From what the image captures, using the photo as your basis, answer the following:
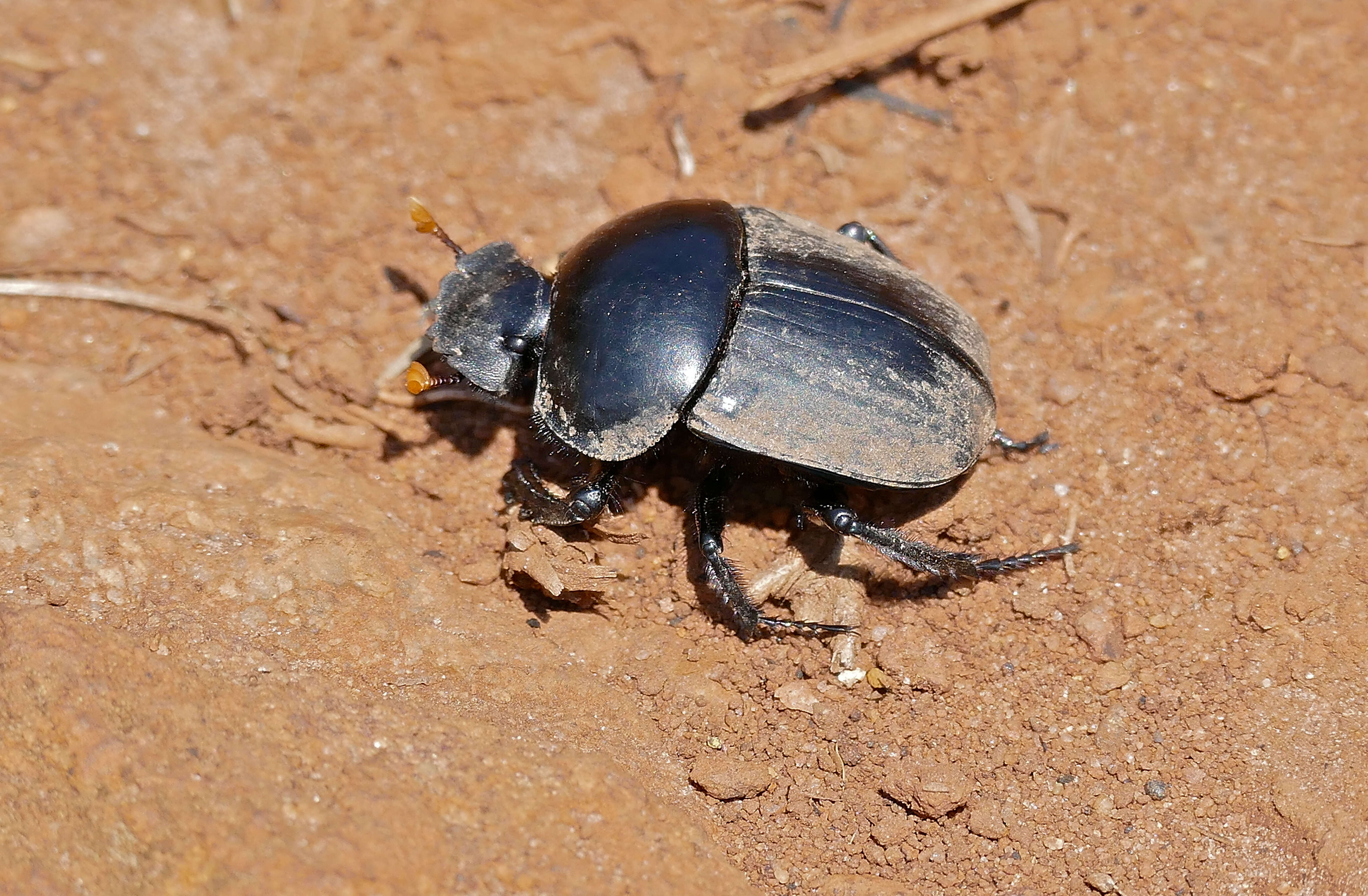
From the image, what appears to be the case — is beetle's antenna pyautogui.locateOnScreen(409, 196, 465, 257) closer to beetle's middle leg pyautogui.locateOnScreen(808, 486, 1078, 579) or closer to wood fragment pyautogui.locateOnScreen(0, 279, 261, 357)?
wood fragment pyautogui.locateOnScreen(0, 279, 261, 357)

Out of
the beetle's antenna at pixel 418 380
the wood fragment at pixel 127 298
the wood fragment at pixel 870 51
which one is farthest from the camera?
the wood fragment at pixel 870 51

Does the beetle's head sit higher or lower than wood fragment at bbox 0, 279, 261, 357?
higher

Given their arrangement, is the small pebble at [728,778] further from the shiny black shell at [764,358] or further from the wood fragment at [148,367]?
the wood fragment at [148,367]

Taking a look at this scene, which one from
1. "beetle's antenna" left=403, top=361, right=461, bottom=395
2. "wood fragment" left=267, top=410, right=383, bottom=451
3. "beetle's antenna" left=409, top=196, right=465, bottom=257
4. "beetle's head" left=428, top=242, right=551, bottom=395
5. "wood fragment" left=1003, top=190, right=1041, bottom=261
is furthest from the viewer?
"wood fragment" left=1003, top=190, right=1041, bottom=261

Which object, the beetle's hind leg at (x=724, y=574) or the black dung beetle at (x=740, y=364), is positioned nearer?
the black dung beetle at (x=740, y=364)

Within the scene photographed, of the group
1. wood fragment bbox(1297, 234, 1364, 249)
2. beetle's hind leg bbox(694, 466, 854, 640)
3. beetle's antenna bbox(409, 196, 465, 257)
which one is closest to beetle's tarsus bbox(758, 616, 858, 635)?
beetle's hind leg bbox(694, 466, 854, 640)

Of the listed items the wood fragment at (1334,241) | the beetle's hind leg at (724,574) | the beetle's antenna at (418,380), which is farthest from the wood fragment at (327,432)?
the wood fragment at (1334,241)
